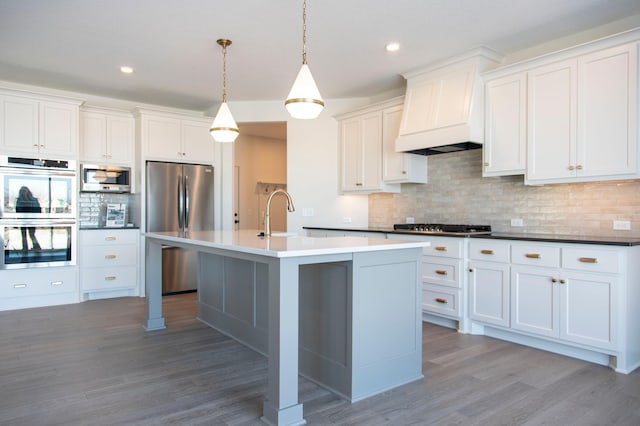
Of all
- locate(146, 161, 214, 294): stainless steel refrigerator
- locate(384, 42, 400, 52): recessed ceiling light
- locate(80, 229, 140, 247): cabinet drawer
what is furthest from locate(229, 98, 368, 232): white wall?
locate(80, 229, 140, 247): cabinet drawer

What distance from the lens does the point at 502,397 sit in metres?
2.40

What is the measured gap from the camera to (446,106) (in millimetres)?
4086

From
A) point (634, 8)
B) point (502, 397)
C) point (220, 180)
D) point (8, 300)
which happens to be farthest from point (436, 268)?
point (8, 300)

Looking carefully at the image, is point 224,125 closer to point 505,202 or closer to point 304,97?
point 304,97

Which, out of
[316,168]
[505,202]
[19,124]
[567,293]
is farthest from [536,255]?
[19,124]

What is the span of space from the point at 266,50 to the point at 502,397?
11.2ft

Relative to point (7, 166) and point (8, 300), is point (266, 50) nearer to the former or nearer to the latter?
point (7, 166)

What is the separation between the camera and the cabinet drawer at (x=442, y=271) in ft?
12.3

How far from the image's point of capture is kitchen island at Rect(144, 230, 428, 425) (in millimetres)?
2092

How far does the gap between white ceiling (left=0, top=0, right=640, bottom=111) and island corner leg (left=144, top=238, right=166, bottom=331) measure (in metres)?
1.87

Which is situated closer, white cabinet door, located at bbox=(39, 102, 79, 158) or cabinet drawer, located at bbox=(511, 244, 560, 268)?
cabinet drawer, located at bbox=(511, 244, 560, 268)

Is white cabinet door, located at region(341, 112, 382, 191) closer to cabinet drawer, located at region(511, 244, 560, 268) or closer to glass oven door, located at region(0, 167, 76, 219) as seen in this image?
cabinet drawer, located at region(511, 244, 560, 268)

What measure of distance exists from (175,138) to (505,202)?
425cm

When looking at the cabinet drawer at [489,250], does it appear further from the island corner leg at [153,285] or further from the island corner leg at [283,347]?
the island corner leg at [153,285]
